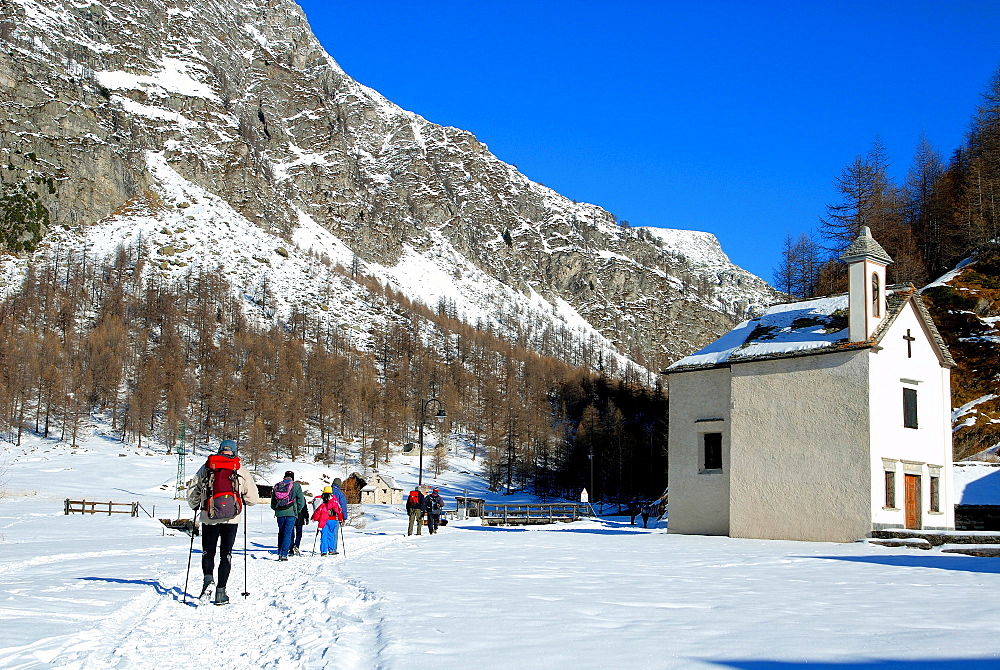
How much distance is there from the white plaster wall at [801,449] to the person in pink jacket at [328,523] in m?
16.3

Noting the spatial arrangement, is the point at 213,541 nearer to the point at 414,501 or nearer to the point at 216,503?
the point at 216,503

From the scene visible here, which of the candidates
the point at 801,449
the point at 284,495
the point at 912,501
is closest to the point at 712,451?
the point at 801,449

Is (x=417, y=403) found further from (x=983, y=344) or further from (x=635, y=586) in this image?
(x=635, y=586)

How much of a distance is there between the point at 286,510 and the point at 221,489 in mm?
6539

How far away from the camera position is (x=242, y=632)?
339 inches

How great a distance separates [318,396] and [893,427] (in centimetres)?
11189

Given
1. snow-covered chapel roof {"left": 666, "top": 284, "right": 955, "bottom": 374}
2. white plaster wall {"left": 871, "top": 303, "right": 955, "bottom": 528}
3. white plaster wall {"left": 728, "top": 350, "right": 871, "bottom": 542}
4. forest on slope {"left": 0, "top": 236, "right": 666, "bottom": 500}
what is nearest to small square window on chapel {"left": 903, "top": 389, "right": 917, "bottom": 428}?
white plaster wall {"left": 871, "top": 303, "right": 955, "bottom": 528}

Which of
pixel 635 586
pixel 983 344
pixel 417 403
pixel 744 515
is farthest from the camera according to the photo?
pixel 417 403

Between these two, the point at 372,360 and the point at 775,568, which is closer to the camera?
the point at 775,568

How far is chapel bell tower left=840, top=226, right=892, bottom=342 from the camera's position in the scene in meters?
28.2

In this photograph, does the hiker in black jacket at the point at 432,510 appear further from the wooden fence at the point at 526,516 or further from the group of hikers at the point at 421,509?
the wooden fence at the point at 526,516

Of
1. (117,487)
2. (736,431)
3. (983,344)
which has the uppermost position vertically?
(983,344)

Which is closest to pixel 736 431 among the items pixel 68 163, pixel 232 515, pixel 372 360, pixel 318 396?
pixel 232 515

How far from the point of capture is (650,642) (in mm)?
7312
